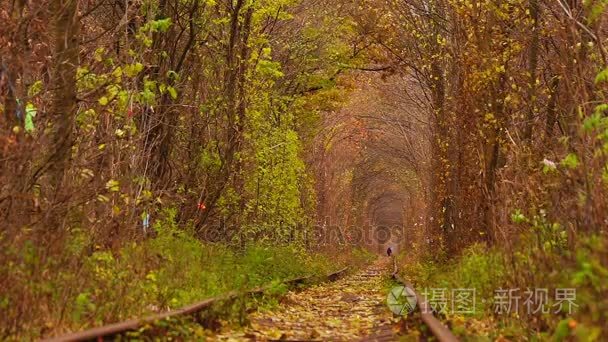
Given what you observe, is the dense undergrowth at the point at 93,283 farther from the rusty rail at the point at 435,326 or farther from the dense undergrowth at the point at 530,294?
the dense undergrowth at the point at 530,294

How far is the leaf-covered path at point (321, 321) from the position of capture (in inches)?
379

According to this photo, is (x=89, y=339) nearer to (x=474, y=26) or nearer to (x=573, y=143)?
(x=573, y=143)

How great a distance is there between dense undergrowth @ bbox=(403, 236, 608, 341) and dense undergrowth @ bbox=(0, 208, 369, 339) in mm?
3623

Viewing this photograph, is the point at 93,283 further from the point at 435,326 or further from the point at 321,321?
the point at 321,321

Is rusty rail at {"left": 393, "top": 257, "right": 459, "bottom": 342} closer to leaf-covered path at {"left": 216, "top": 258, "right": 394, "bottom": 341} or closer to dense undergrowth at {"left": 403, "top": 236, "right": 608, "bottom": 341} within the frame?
dense undergrowth at {"left": 403, "top": 236, "right": 608, "bottom": 341}

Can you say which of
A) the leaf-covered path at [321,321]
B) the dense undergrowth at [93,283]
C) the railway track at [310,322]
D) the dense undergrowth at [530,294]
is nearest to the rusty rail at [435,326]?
the railway track at [310,322]

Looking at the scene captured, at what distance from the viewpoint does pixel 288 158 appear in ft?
80.1

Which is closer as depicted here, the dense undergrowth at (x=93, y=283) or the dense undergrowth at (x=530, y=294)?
the dense undergrowth at (x=530, y=294)

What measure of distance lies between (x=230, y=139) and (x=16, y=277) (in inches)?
466

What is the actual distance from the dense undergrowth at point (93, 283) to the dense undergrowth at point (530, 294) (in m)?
3.62

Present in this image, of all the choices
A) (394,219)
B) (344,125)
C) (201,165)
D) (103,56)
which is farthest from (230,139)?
(394,219)

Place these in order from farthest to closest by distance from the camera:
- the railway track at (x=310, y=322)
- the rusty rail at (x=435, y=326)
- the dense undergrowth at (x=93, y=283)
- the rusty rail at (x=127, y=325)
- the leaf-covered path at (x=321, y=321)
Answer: the leaf-covered path at (x=321, y=321), the railway track at (x=310, y=322), the dense undergrowth at (x=93, y=283), the rusty rail at (x=435, y=326), the rusty rail at (x=127, y=325)

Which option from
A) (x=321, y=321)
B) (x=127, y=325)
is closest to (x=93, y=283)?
(x=127, y=325)

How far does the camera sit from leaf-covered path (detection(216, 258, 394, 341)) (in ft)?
31.6
